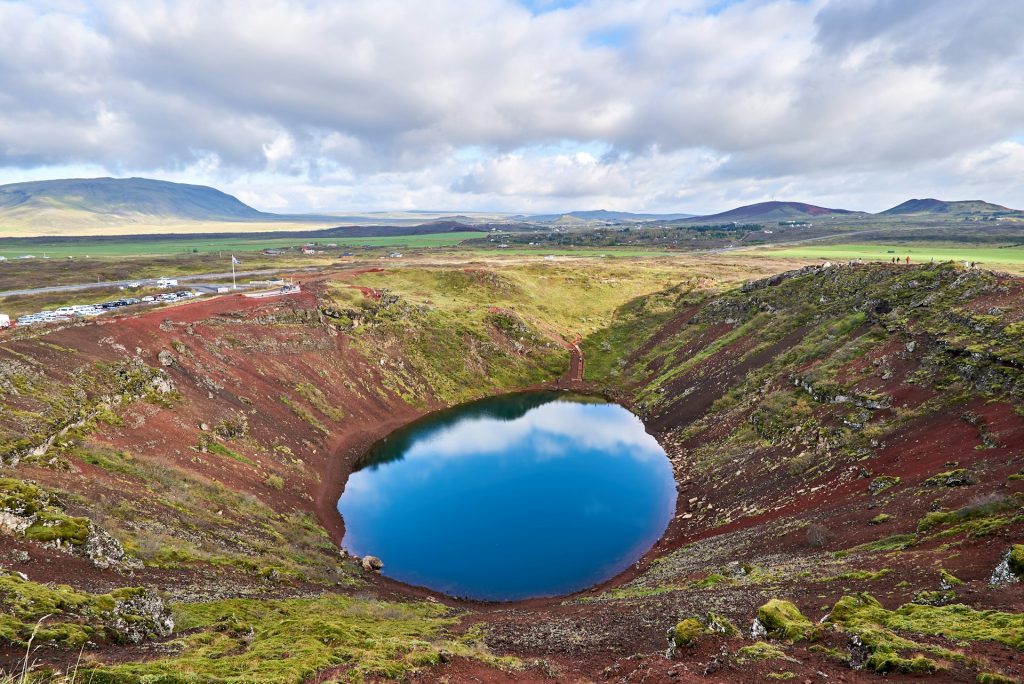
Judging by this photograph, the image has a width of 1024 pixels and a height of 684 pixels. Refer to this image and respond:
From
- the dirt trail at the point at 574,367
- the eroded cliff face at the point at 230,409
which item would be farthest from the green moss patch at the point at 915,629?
the dirt trail at the point at 574,367

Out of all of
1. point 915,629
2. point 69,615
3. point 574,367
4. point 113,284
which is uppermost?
point 113,284

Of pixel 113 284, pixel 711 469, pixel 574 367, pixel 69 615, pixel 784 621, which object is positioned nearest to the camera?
pixel 69 615

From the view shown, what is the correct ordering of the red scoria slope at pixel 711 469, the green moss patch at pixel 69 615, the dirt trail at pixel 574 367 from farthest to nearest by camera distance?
the dirt trail at pixel 574 367
the red scoria slope at pixel 711 469
the green moss patch at pixel 69 615

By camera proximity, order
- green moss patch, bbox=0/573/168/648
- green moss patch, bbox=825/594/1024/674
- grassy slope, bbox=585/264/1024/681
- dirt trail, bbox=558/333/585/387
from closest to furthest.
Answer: green moss patch, bbox=825/594/1024/674 < green moss patch, bbox=0/573/168/648 < grassy slope, bbox=585/264/1024/681 < dirt trail, bbox=558/333/585/387

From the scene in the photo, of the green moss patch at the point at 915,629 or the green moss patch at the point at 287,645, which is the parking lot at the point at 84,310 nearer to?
the green moss patch at the point at 287,645

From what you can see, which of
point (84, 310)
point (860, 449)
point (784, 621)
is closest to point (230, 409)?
point (84, 310)

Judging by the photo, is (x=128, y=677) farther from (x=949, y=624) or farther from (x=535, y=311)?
(x=535, y=311)

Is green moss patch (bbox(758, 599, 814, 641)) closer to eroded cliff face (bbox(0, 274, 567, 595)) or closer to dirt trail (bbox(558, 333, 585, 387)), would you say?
eroded cliff face (bbox(0, 274, 567, 595))

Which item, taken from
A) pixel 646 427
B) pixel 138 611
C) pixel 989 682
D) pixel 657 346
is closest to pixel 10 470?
pixel 138 611

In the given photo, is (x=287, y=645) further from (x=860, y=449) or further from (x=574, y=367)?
(x=574, y=367)

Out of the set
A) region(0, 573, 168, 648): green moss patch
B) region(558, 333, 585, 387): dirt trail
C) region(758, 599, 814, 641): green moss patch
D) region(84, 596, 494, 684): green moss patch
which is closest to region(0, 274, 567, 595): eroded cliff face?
region(558, 333, 585, 387): dirt trail

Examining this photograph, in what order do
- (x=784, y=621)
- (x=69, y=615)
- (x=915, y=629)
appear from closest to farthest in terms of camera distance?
(x=915, y=629) → (x=69, y=615) → (x=784, y=621)
